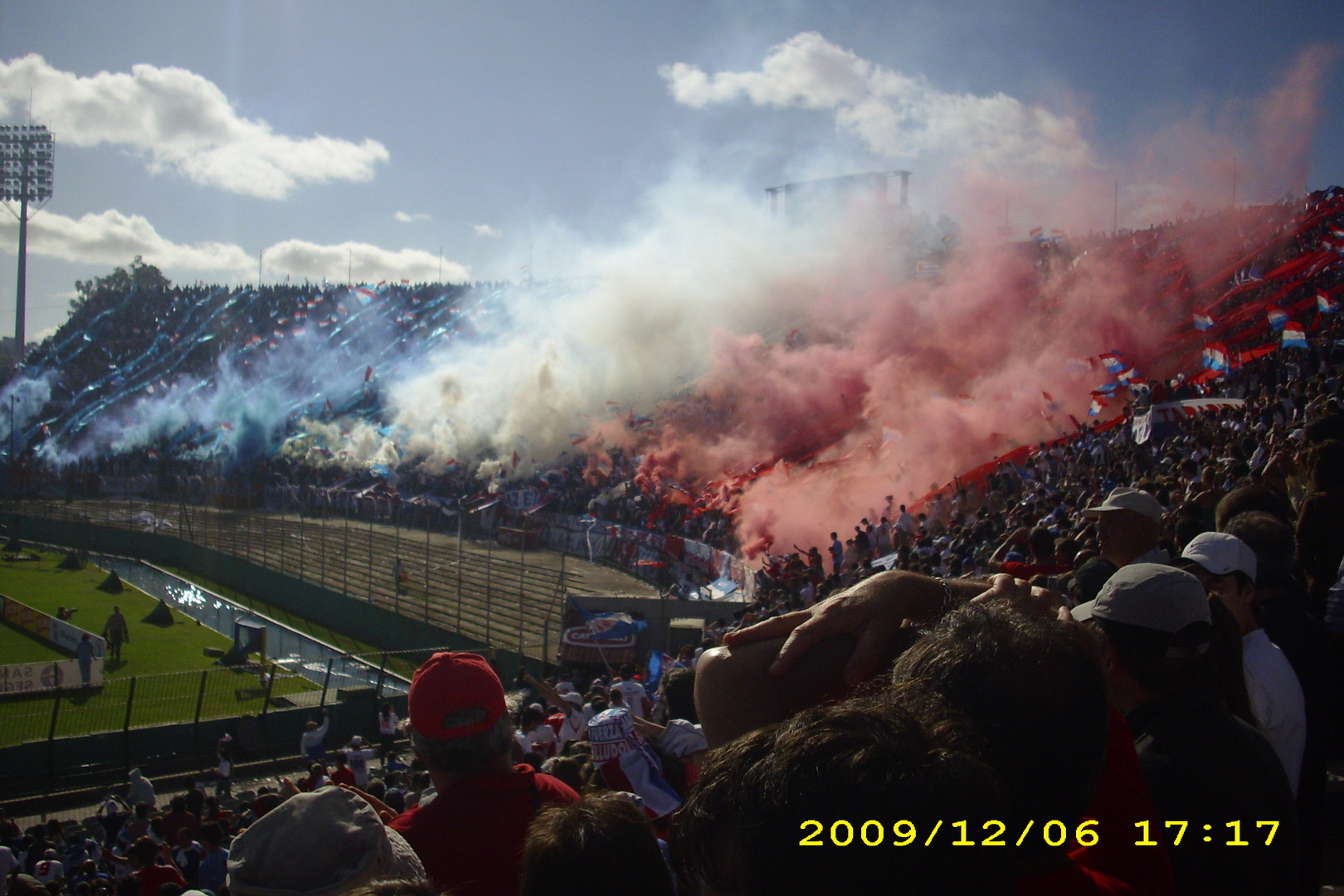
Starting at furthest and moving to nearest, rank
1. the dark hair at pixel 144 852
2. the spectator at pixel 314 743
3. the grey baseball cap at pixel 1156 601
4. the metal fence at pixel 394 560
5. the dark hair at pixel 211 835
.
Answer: the metal fence at pixel 394 560, the spectator at pixel 314 743, the dark hair at pixel 144 852, the dark hair at pixel 211 835, the grey baseball cap at pixel 1156 601

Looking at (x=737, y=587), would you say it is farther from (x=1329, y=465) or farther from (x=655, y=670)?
(x=1329, y=465)

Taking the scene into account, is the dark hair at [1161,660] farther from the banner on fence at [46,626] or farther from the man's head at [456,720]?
the banner on fence at [46,626]

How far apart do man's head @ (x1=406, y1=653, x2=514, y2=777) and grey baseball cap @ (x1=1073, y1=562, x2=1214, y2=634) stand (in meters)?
1.73

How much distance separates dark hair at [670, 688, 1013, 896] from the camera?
1124 millimetres

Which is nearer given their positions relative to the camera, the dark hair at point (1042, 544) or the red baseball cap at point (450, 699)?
the red baseball cap at point (450, 699)

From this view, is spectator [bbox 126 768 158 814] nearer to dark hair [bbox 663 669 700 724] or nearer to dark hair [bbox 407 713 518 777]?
dark hair [bbox 663 669 700 724]

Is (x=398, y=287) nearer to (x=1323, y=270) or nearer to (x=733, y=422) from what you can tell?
(x=733, y=422)

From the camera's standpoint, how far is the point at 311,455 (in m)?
49.0

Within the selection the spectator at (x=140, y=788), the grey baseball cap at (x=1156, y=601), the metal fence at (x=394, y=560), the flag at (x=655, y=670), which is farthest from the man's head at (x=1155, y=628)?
the metal fence at (x=394, y=560)

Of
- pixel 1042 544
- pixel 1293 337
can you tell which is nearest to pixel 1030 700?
pixel 1042 544

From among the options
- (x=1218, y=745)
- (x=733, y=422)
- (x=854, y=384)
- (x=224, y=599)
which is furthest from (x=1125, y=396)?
(x=224, y=599)

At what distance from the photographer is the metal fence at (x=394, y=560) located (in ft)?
72.4

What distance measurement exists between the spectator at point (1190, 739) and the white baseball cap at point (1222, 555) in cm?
104

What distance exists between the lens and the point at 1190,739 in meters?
2.36
